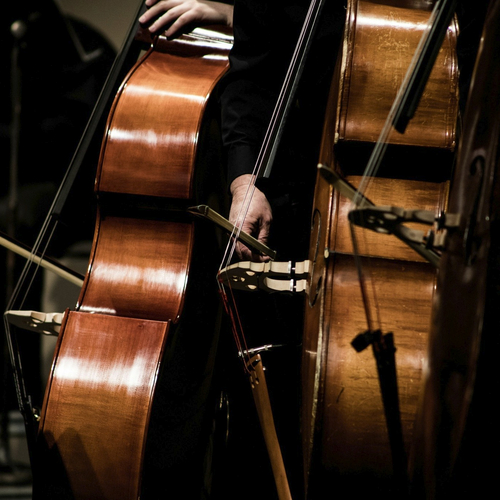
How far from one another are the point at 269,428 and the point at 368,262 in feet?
1.04

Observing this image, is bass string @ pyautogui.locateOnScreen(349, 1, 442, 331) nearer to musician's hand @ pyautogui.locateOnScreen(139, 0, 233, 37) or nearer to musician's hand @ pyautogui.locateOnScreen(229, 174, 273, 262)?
musician's hand @ pyautogui.locateOnScreen(229, 174, 273, 262)

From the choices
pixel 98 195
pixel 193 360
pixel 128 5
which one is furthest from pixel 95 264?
pixel 128 5

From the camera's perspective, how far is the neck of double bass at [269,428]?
32.6 inches

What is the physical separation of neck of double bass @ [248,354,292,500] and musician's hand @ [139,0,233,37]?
0.84 metres

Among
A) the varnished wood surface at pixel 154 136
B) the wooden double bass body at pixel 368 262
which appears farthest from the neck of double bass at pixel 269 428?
the varnished wood surface at pixel 154 136

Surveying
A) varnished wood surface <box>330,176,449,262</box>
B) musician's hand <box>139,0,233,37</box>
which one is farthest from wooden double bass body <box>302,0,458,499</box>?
musician's hand <box>139,0,233,37</box>

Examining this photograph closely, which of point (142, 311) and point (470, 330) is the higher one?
point (470, 330)

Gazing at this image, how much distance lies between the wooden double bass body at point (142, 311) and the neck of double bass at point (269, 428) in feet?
0.55

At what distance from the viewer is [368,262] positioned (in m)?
0.73

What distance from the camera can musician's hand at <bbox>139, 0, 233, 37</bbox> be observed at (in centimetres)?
129

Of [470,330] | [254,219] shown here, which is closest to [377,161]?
[254,219]

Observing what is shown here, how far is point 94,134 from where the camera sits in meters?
1.35

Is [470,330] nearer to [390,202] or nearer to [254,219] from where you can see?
[390,202]

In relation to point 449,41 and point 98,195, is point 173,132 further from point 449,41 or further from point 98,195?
point 449,41
